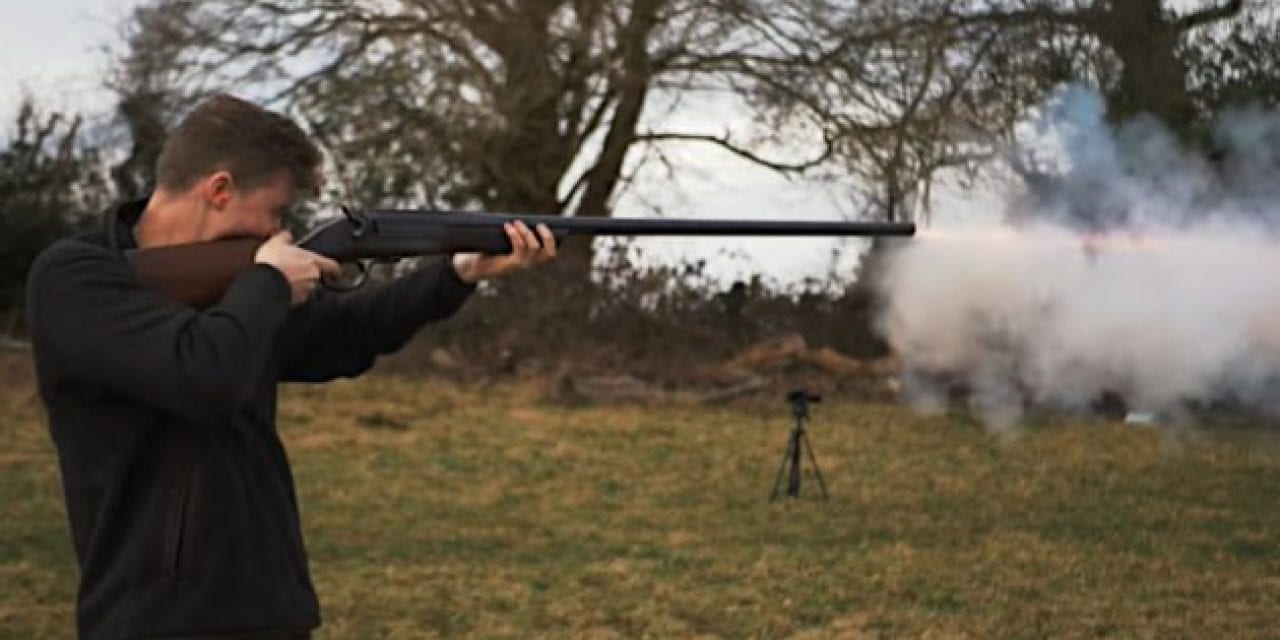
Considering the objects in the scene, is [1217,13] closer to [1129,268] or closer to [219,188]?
[1129,268]

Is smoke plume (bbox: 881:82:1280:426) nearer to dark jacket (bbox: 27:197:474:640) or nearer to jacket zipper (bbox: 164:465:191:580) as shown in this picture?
dark jacket (bbox: 27:197:474:640)

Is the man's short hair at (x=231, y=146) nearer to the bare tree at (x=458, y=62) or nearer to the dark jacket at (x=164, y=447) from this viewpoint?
the dark jacket at (x=164, y=447)

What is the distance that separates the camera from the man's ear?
11.9 ft

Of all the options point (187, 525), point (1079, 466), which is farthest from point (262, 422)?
point (1079, 466)

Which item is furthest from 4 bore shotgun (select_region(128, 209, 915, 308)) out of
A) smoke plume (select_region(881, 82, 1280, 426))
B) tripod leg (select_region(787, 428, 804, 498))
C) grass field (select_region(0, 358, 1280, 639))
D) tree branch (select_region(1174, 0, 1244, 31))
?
tree branch (select_region(1174, 0, 1244, 31))

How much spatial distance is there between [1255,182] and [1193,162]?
520mm

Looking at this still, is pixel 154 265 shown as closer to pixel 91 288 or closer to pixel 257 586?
pixel 91 288

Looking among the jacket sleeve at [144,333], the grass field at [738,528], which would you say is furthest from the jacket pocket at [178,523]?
the grass field at [738,528]

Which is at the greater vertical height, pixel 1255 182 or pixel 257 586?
pixel 1255 182

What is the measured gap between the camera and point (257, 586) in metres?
3.69

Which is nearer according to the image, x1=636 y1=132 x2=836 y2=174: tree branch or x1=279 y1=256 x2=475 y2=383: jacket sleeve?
x1=279 y1=256 x2=475 y2=383: jacket sleeve

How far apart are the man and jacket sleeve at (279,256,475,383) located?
52cm

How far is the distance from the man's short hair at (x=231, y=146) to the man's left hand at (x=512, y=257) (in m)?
0.98

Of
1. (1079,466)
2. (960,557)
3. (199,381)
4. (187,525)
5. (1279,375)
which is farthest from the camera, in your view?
(1079,466)
